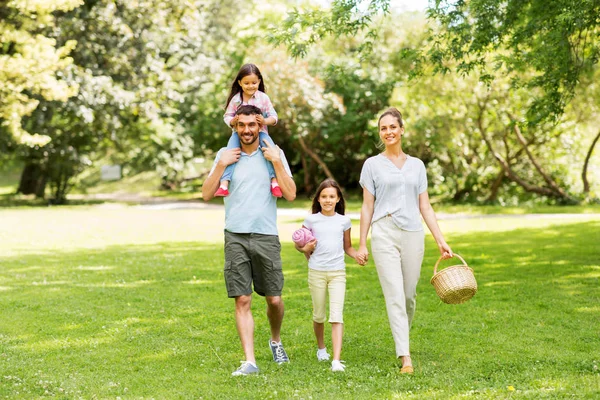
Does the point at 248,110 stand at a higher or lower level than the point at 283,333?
higher

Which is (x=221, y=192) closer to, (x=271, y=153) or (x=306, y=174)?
(x=271, y=153)

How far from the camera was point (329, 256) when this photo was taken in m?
6.53

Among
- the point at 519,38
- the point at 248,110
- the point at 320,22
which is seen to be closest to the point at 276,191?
the point at 248,110

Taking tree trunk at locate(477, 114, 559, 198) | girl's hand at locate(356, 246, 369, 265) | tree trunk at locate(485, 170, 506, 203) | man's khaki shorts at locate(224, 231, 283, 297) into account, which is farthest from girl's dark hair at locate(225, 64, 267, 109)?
tree trunk at locate(485, 170, 506, 203)

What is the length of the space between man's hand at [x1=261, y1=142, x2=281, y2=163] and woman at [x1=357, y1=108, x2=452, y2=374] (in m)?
0.71

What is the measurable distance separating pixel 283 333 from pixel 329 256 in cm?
168

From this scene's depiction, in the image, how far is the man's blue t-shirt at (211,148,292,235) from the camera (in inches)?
249

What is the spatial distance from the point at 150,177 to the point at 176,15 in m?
19.7

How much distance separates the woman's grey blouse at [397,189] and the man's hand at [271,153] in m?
0.71

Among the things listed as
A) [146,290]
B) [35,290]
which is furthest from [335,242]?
[35,290]

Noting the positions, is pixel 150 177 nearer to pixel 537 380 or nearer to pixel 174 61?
pixel 174 61

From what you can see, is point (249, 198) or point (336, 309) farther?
point (336, 309)

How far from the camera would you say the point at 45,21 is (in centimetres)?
2553

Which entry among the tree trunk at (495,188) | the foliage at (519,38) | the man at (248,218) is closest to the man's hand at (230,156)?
Result: the man at (248,218)
